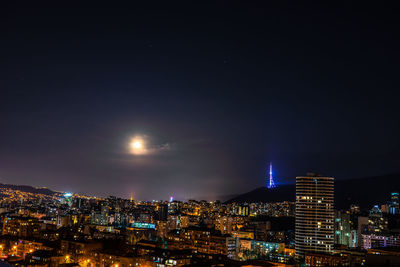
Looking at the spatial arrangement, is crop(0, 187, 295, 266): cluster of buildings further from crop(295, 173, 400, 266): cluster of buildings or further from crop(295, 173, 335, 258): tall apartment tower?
crop(295, 173, 400, 266): cluster of buildings

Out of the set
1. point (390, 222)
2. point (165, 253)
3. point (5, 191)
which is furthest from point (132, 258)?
point (5, 191)

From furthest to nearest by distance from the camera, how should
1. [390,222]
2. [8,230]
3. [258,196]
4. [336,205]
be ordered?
1. [258,196]
2. [336,205]
3. [390,222]
4. [8,230]

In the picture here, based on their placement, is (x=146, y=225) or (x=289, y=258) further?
(x=146, y=225)

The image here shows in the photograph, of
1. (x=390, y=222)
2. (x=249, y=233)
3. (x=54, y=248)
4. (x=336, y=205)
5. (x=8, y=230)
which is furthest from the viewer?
(x=336, y=205)

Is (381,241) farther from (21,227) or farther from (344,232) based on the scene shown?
(21,227)

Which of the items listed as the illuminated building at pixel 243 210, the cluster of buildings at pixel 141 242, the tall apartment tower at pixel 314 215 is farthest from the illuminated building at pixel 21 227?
the illuminated building at pixel 243 210

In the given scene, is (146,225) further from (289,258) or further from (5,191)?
(5,191)
